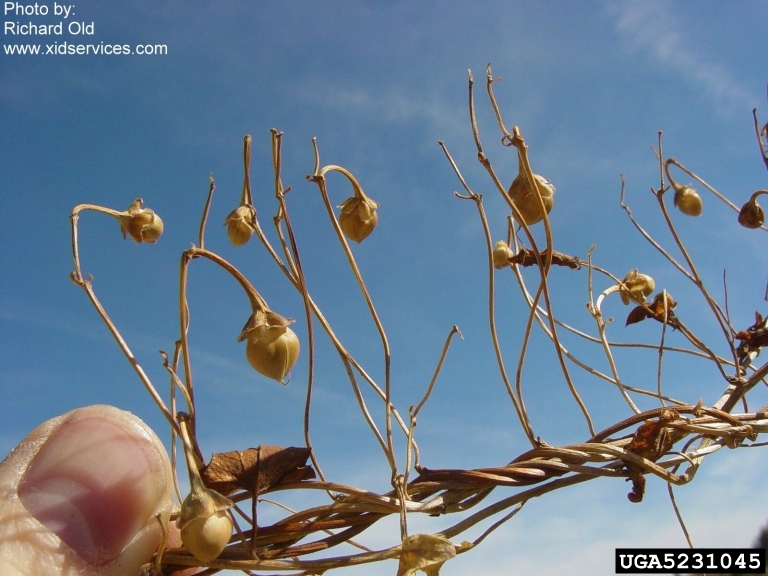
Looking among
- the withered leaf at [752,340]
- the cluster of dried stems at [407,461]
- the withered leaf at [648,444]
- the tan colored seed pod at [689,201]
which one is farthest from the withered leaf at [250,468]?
the tan colored seed pod at [689,201]

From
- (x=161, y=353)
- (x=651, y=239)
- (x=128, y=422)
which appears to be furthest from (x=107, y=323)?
(x=651, y=239)

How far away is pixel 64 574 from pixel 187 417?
46cm

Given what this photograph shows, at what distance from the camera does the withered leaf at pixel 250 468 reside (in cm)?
71

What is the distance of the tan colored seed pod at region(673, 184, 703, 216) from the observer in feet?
3.80

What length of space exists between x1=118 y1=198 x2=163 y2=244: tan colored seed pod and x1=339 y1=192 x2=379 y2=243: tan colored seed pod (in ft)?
1.05

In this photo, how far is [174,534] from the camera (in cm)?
106

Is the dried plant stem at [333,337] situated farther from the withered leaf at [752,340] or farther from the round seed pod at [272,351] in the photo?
the withered leaf at [752,340]

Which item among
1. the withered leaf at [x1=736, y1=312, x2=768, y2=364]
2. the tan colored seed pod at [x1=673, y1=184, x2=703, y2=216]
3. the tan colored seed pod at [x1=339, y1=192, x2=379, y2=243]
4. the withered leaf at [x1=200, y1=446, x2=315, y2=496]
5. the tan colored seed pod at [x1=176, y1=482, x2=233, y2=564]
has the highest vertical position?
the tan colored seed pod at [x1=673, y1=184, x2=703, y2=216]

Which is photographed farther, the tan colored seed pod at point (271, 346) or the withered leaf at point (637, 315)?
the withered leaf at point (637, 315)

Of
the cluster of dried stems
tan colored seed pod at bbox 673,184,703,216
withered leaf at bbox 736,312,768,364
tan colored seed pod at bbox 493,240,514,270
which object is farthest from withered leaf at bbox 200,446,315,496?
tan colored seed pod at bbox 673,184,703,216

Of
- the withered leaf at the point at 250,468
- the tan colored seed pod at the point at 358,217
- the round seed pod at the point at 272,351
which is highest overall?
the tan colored seed pod at the point at 358,217

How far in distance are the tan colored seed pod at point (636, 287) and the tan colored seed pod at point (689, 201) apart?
15 cm

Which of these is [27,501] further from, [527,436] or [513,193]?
[513,193]

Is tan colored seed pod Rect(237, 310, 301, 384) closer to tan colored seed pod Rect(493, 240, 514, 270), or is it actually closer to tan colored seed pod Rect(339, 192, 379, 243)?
tan colored seed pod Rect(339, 192, 379, 243)
